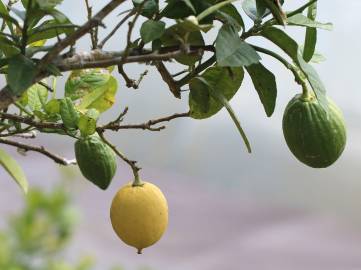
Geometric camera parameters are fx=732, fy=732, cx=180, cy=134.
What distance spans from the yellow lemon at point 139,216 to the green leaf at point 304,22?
0.37 metres

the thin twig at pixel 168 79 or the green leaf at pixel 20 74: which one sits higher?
the thin twig at pixel 168 79

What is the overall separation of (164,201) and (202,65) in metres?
0.31

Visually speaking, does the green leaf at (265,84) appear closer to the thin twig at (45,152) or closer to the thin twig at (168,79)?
the thin twig at (168,79)

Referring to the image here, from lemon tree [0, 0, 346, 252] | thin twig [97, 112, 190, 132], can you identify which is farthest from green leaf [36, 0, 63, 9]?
thin twig [97, 112, 190, 132]

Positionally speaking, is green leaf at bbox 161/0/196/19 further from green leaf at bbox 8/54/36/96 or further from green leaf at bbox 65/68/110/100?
green leaf at bbox 65/68/110/100

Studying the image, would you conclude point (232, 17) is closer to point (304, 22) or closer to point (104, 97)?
point (304, 22)

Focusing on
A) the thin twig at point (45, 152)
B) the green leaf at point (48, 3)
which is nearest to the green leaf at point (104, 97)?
the thin twig at point (45, 152)

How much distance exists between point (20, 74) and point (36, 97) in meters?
0.34

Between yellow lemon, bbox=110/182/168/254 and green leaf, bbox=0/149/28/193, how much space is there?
0.14 m

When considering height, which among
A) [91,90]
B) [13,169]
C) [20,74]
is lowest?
[20,74]

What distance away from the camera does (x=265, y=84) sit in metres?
0.86

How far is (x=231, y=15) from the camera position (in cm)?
88

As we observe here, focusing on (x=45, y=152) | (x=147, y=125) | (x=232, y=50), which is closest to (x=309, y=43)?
(x=232, y=50)

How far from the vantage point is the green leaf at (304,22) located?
0.84m
